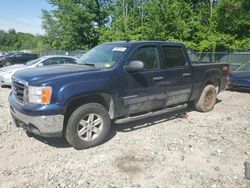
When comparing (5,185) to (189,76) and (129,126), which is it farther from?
(189,76)

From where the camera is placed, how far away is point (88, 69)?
192 inches

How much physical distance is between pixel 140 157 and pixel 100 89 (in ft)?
4.40

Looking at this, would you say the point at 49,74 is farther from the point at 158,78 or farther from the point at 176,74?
the point at 176,74

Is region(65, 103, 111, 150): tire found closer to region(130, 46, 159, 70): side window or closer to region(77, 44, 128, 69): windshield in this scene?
region(77, 44, 128, 69): windshield

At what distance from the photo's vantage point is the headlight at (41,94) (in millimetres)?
4195

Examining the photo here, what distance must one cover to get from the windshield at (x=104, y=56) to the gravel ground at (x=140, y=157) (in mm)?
1452

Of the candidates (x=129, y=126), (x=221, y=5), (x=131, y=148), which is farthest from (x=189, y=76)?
(x=221, y=5)

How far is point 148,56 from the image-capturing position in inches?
222

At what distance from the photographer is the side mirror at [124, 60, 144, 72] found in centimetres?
500

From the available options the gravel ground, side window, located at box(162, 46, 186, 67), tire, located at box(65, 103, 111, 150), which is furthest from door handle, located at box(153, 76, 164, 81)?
tire, located at box(65, 103, 111, 150)

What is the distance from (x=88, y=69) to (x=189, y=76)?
2.65 meters

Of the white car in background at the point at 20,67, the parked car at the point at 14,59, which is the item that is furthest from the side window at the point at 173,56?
the parked car at the point at 14,59

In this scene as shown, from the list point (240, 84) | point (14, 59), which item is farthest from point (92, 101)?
point (14, 59)

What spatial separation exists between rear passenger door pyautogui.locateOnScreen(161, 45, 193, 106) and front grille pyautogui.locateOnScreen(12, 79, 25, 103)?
9.46 ft
